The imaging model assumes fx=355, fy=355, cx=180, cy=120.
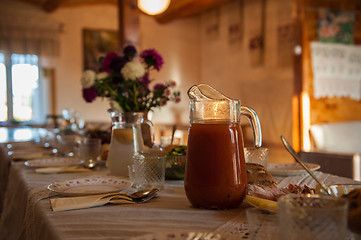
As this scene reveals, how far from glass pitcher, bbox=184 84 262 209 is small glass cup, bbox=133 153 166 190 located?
19cm

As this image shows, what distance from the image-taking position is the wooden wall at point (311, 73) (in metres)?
4.68

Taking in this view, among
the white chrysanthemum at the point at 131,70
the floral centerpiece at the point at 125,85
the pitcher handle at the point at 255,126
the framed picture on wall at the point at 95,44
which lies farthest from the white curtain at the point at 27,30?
the pitcher handle at the point at 255,126

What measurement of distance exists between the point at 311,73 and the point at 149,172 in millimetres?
4298

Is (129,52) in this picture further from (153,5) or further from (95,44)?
(95,44)

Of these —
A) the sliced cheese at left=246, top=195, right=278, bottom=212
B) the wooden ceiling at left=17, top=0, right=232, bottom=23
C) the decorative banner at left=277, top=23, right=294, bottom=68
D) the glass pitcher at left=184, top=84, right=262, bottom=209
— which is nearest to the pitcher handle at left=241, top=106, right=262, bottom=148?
the glass pitcher at left=184, top=84, right=262, bottom=209

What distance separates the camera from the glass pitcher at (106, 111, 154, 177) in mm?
1136

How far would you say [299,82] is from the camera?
4684 mm

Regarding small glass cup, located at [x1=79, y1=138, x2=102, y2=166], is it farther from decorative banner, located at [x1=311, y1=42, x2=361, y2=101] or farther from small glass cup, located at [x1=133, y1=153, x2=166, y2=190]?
decorative banner, located at [x1=311, y1=42, x2=361, y2=101]

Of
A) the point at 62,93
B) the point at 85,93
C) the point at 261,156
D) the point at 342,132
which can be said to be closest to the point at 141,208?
the point at 261,156

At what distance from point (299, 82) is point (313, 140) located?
102 cm

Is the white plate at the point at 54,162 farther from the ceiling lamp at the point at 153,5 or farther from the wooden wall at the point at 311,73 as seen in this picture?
the wooden wall at the point at 311,73

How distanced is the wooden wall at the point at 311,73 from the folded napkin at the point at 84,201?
168 inches

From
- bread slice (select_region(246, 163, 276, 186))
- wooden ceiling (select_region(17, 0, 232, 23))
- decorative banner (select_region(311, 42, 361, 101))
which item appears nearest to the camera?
Result: bread slice (select_region(246, 163, 276, 186))

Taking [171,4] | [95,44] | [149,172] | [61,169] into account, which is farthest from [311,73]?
[149,172]
